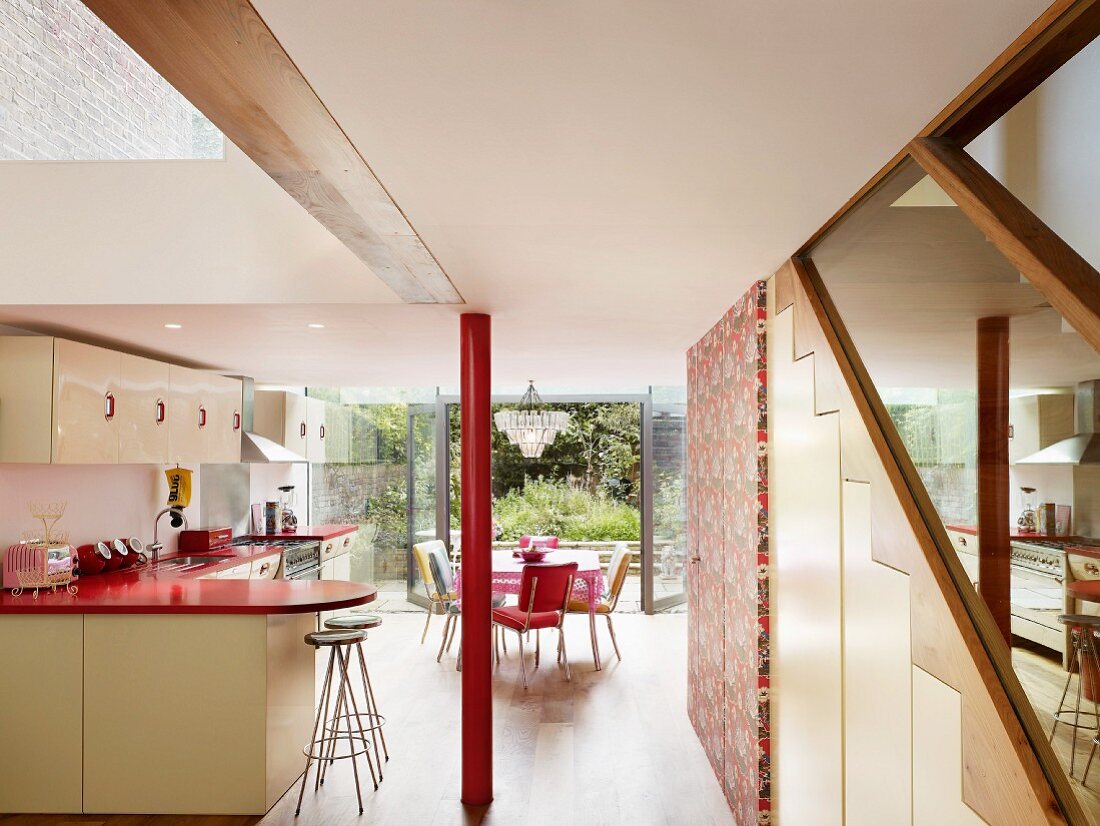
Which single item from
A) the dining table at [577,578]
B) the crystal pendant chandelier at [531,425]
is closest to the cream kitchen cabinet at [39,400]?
the dining table at [577,578]

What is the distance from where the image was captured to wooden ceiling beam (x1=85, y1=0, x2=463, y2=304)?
4.10ft

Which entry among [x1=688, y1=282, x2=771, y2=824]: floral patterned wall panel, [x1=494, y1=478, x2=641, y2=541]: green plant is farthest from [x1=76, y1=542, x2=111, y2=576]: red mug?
[x1=494, y1=478, x2=641, y2=541]: green plant

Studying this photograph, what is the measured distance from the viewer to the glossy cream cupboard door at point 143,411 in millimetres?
4555

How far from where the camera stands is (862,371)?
2.18 meters

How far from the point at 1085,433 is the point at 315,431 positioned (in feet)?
23.6

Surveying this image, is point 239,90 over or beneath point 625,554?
over

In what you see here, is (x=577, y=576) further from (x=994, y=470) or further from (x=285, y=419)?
(x=994, y=470)

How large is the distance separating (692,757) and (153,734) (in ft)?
9.10

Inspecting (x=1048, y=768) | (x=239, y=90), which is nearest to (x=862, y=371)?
(x=1048, y=768)

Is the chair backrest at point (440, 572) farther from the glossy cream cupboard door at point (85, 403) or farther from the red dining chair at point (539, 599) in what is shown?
the glossy cream cupboard door at point (85, 403)

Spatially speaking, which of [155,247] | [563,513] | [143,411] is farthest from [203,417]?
[563,513]

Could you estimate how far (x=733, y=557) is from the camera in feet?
11.8

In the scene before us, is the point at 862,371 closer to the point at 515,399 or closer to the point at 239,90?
the point at 239,90

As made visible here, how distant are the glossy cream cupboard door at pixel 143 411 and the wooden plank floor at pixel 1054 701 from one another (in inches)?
180
